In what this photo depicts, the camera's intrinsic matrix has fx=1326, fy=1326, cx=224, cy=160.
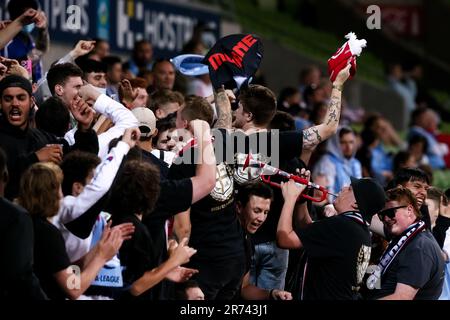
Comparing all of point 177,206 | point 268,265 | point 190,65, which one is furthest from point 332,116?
point 177,206

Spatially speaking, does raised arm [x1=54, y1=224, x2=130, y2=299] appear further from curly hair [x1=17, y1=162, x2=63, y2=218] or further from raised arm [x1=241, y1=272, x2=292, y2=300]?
raised arm [x1=241, y1=272, x2=292, y2=300]

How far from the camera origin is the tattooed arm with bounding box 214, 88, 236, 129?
29.8 feet

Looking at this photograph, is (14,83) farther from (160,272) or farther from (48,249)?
(160,272)

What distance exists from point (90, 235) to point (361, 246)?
2.17 meters

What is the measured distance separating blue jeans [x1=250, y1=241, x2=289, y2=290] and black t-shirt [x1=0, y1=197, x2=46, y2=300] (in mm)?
3129

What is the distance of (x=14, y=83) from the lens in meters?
8.28

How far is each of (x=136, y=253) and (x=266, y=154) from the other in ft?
6.48

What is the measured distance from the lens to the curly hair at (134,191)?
7.66 m

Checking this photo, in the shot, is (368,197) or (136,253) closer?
(136,253)

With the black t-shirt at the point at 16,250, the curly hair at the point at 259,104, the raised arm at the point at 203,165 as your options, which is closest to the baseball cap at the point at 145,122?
the raised arm at the point at 203,165

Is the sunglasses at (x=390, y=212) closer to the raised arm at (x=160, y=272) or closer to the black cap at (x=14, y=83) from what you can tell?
the raised arm at (x=160, y=272)

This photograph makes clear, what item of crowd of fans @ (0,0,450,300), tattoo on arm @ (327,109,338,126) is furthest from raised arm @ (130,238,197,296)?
tattoo on arm @ (327,109,338,126)
